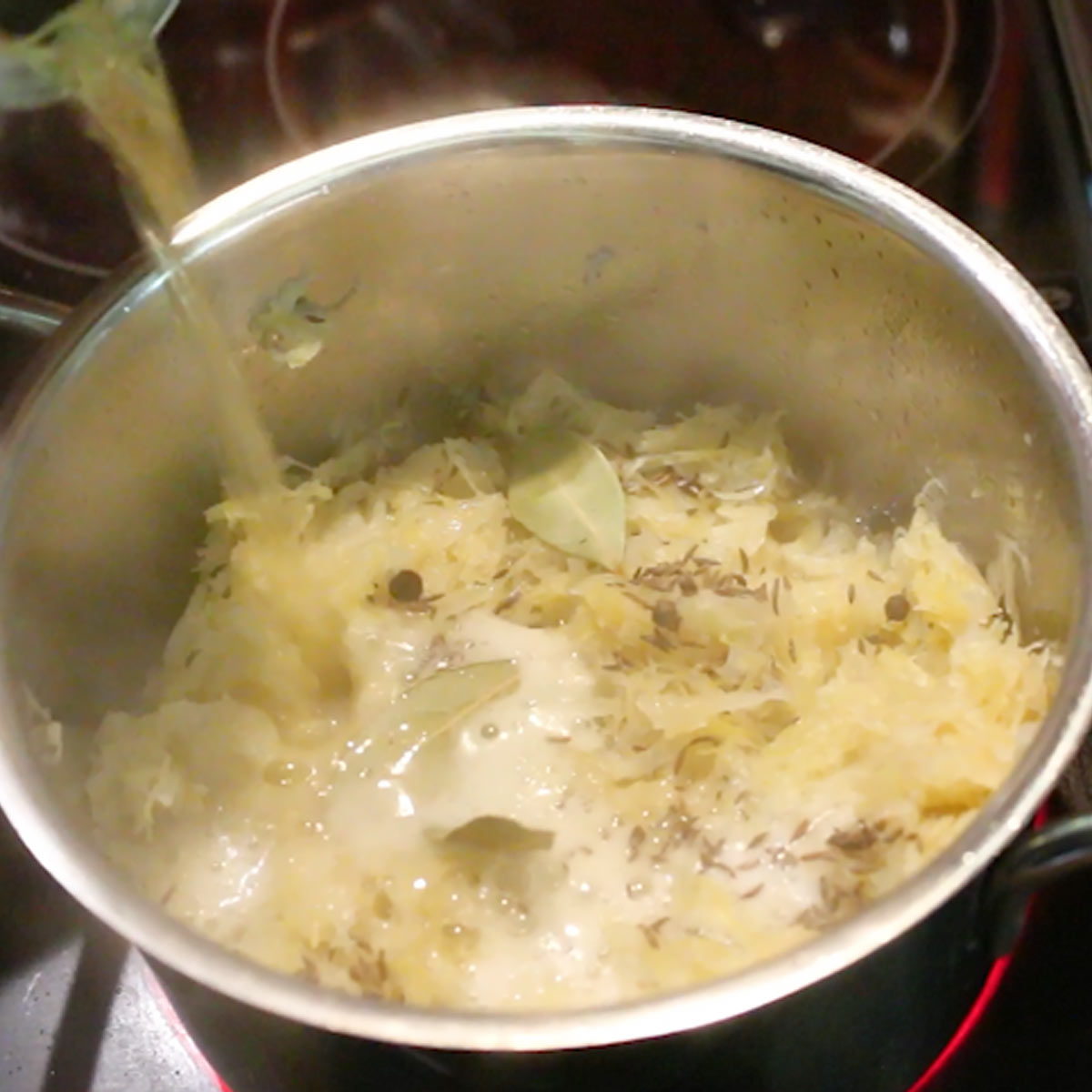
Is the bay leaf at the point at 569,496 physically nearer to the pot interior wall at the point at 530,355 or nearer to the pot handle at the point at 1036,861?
the pot interior wall at the point at 530,355

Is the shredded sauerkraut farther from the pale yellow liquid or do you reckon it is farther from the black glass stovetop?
the black glass stovetop

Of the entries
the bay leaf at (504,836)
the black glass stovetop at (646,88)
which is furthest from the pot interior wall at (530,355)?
the bay leaf at (504,836)

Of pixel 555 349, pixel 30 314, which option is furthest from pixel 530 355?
pixel 30 314

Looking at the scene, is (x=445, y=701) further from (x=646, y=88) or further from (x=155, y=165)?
(x=646, y=88)

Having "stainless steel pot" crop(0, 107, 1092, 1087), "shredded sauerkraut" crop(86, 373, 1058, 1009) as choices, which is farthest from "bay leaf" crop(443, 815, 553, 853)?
"stainless steel pot" crop(0, 107, 1092, 1087)

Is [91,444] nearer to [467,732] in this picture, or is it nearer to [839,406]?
[467,732]
